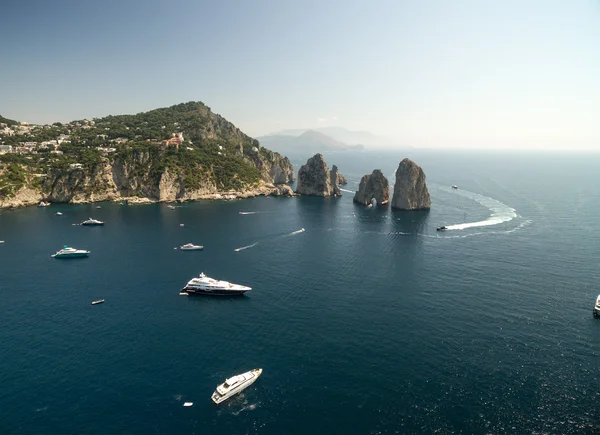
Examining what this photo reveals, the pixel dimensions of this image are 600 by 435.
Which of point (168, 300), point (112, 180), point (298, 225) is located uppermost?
point (112, 180)

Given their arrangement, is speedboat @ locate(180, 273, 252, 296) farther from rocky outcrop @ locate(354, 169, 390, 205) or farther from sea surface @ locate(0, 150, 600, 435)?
rocky outcrop @ locate(354, 169, 390, 205)

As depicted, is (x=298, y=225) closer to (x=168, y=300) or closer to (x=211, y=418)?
(x=168, y=300)

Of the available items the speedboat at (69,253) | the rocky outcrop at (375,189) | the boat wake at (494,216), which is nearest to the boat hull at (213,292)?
the speedboat at (69,253)

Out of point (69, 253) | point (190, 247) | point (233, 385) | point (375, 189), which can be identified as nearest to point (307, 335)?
point (233, 385)

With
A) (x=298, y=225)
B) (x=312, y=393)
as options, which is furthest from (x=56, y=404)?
(x=298, y=225)

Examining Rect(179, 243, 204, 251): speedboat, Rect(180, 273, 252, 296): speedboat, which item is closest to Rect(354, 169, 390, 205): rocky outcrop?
Rect(179, 243, 204, 251): speedboat

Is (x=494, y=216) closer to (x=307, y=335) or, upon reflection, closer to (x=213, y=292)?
(x=307, y=335)

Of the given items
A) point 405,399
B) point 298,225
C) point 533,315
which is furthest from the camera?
point 298,225
